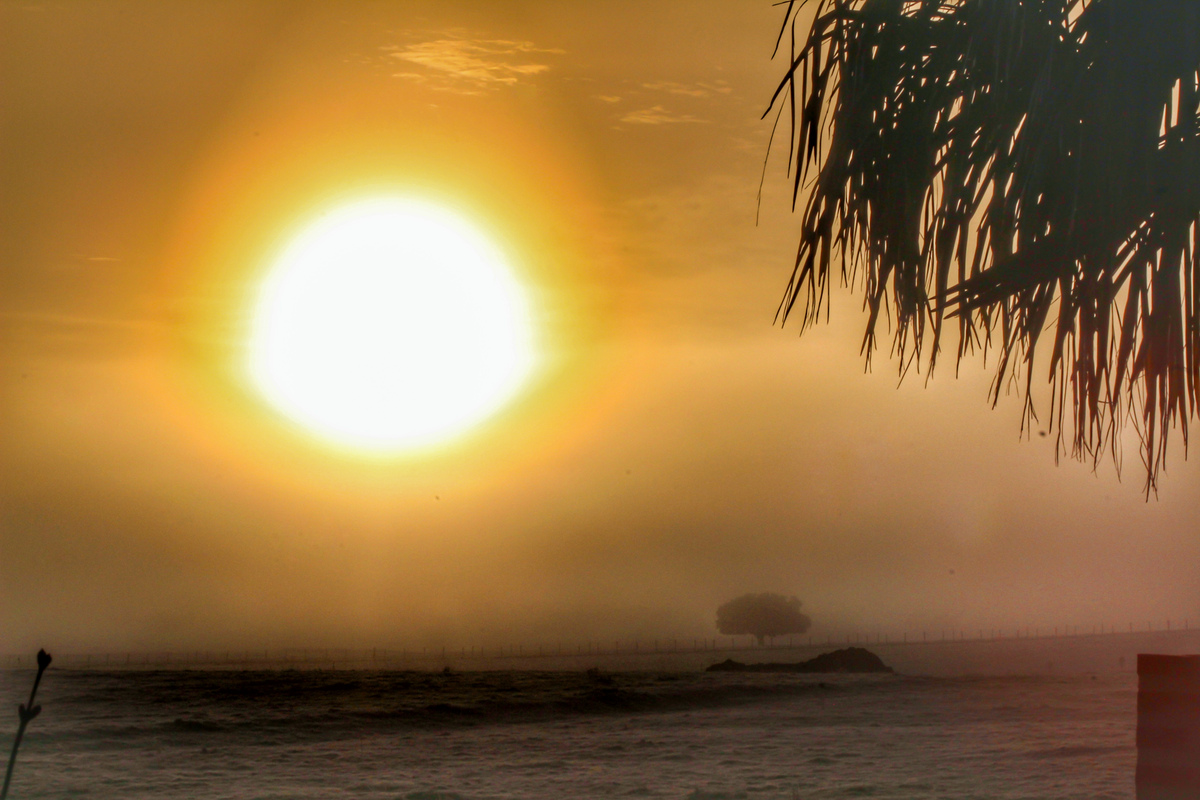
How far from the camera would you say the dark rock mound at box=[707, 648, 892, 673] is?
1330 inches

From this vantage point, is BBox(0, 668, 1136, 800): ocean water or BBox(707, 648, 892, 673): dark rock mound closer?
BBox(0, 668, 1136, 800): ocean water

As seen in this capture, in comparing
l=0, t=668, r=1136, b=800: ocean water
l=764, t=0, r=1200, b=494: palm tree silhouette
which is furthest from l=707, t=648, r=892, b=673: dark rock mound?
l=764, t=0, r=1200, b=494: palm tree silhouette

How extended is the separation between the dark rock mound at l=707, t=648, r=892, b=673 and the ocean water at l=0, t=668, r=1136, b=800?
565cm

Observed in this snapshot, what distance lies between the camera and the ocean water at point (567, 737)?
12.2m

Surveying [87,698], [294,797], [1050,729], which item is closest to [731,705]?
[1050,729]

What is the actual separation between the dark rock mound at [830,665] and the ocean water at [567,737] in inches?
222

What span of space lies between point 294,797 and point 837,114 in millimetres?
12844

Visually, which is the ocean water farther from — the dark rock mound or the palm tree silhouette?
the palm tree silhouette

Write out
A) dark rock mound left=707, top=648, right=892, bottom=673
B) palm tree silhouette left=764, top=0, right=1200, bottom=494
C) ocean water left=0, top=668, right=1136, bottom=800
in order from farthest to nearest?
dark rock mound left=707, top=648, right=892, bottom=673, ocean water left=0, top=668, right=1136, bottom=800, palm tree silhouette left=764, top=0, right=1200, bottom=494

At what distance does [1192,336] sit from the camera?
2.14 m

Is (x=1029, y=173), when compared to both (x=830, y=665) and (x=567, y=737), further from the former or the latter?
(x=830, y=665)

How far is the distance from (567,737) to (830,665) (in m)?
20.0

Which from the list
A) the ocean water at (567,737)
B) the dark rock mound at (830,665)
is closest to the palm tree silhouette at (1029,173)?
the ocean water at (567,737)

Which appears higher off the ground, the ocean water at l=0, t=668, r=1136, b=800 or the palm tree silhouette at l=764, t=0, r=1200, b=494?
the palm tree silhouette at l=764, t=0, r=1200, b=494
